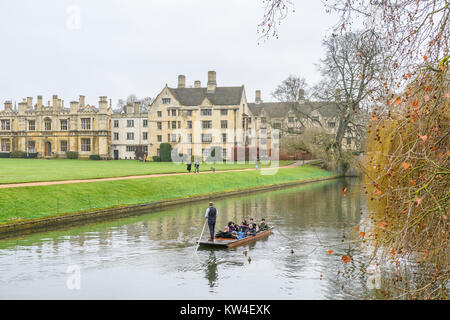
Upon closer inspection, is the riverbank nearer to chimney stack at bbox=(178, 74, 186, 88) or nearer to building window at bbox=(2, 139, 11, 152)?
chimney stack at bbox=(178, 74, 186, 88)

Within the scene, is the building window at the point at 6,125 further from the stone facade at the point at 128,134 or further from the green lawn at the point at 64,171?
the green lawn at the point at 64,171

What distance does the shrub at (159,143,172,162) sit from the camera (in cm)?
7081

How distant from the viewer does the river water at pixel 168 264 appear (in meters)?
13.2

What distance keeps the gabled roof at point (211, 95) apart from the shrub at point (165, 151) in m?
7.66

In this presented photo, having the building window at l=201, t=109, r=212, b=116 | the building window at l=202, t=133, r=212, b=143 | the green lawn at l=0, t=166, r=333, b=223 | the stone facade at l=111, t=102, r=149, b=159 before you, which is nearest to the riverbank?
the green lawn at l=0, t=166, r=333, b=223

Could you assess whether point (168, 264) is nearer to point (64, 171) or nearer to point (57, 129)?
point (64, 171)

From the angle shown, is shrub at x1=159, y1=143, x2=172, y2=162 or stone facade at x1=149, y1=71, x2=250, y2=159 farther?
stone facade at x1=149, y1=71, x2=250, y2=159

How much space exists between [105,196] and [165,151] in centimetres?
4168

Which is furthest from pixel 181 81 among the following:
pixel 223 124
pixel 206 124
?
pixel 223 124

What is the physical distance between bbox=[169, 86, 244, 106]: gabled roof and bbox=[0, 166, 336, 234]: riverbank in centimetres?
2860

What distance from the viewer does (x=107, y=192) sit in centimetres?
3014

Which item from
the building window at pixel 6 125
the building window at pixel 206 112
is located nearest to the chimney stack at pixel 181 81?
the building window at pixel 206 112
